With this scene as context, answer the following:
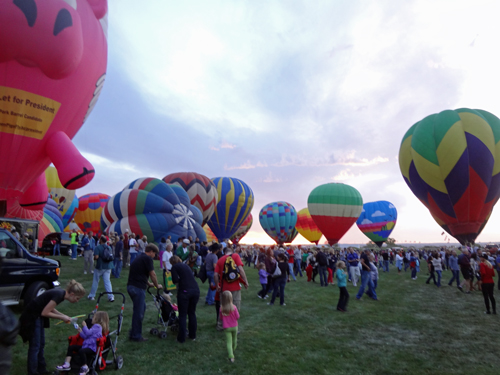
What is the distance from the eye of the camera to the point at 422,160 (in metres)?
27.8

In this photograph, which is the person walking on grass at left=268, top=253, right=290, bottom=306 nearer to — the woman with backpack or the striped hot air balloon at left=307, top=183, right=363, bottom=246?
the woman with backpack

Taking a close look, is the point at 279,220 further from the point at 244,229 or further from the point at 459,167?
the point at 459,167

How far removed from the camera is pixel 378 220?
5016 cm

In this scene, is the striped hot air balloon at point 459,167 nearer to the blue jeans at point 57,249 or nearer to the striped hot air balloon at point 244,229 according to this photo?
the blue jeans at point 57,249

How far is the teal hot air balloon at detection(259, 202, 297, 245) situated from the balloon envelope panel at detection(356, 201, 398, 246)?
11.1 meters

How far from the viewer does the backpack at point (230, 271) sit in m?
6.66

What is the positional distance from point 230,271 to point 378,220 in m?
48.0

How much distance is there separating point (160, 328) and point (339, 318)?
448cm

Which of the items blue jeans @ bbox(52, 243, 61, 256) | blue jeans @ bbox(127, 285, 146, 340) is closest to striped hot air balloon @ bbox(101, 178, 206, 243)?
blue jeans @ bbox(52, 243, 61, 256)

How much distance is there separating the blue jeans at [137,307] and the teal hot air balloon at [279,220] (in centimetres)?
4673

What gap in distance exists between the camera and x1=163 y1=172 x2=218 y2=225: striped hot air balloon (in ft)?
109

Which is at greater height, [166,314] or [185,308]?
[185,308]

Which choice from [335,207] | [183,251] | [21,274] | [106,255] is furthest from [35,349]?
[335,207]

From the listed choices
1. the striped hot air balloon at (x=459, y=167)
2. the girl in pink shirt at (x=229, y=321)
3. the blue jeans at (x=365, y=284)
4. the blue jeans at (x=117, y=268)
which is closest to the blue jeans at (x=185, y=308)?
the girl in pink shirt at (x=229, y=321)
